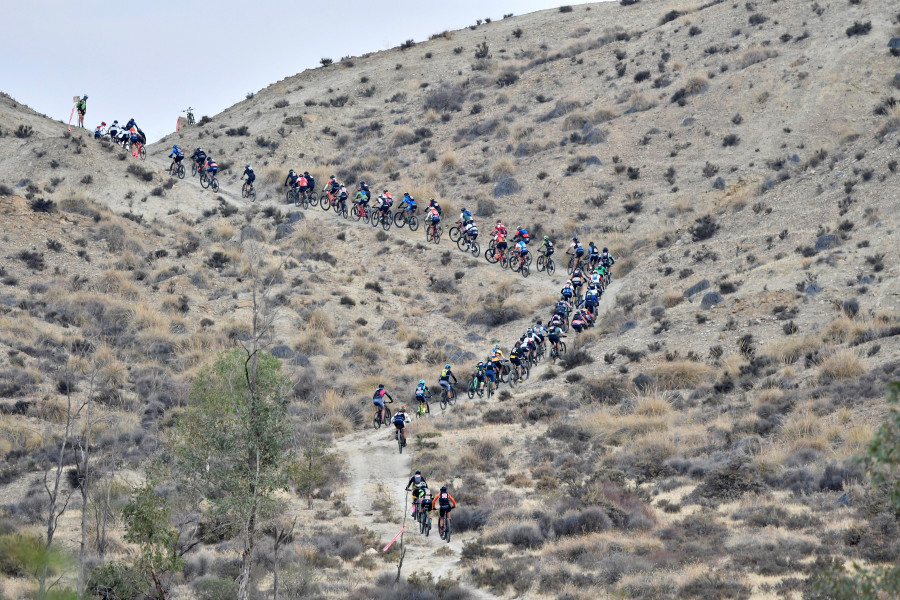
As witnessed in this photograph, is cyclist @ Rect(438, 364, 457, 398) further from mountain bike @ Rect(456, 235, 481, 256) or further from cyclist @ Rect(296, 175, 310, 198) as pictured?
cyclist @ Rect(296, 175, 310, 198)

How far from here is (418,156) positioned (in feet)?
211

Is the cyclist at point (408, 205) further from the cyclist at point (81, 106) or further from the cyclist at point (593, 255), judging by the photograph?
the cyclist at point (81, 106)

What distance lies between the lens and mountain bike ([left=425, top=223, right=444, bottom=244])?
48.9 metres

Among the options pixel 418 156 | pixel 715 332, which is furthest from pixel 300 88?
pixel 715 332

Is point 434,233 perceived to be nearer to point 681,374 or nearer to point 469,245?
point 469,245

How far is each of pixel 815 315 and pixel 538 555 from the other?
60.4 ft

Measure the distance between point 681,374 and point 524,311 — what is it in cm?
1198

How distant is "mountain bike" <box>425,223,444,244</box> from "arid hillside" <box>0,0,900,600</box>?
0.81 m

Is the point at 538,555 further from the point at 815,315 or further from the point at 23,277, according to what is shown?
the point at 23,277

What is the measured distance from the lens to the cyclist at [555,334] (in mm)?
35250

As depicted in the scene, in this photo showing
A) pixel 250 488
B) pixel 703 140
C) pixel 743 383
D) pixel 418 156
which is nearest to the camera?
pixel 250 488

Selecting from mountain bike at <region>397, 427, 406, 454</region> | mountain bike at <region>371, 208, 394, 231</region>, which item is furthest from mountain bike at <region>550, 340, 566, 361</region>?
mountain bike at <region>371, 208, 394, 231</region>

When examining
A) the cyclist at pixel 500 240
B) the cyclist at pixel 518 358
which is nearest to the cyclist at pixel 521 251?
the cyclist at pixel 500 240

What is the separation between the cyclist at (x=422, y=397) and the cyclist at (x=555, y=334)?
608cm
